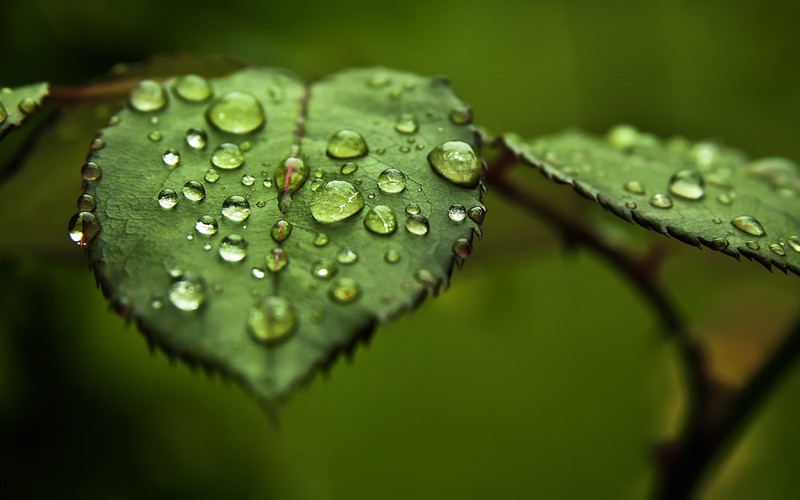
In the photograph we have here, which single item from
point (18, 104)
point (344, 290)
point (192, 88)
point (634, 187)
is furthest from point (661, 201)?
point (18, 104)

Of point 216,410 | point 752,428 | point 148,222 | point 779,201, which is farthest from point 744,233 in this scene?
point 216,410

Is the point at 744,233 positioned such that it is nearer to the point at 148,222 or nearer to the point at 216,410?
the point at 148,222

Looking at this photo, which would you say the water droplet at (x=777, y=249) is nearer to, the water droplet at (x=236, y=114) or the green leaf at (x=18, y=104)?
the water droplet at (x=236, y=114)

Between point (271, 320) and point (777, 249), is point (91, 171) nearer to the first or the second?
point (271, 320)

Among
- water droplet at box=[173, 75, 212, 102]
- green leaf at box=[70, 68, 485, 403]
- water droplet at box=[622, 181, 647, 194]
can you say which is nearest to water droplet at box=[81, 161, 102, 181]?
green leaf at box=[70, 68, 485, 403]

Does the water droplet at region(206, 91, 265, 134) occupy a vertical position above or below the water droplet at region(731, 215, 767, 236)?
below

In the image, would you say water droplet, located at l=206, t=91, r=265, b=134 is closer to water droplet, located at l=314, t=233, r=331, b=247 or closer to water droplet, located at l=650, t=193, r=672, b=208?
water droplet, located at l=314, t=233, r=331, b=247
